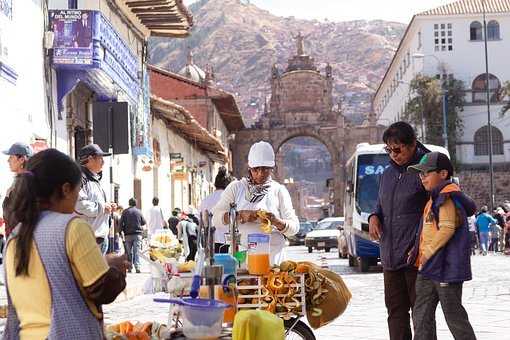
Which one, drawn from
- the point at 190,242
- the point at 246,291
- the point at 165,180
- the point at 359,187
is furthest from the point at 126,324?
the point at 165,180

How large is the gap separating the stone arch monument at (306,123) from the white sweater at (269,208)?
232 feet

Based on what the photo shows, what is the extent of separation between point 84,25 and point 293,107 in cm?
6805

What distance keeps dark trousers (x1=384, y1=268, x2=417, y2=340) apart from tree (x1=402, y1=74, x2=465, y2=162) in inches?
2127

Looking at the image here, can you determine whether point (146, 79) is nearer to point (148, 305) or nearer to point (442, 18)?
point (148, 305)

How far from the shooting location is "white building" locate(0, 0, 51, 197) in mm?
16672

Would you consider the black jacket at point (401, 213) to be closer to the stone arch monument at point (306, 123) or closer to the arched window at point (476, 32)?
the arched window at point (476, 32)

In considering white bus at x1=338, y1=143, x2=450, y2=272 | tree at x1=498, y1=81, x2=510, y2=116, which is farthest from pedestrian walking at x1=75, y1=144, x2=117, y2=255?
tree at x1=498, y1=81, x2=510, y2=116

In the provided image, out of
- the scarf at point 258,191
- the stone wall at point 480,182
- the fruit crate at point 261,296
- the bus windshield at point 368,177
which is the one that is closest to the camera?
the fruit crate at point 261,296

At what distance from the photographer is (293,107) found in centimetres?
8706

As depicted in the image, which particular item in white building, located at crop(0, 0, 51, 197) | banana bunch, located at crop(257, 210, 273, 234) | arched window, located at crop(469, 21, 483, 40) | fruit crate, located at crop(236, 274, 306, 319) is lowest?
fruit crate, located at crop(236, 274, 306, 319)

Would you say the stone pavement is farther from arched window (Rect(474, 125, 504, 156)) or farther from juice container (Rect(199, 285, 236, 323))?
arched window (Rect(474, 125, 504, 156))

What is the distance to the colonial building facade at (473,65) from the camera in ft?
213

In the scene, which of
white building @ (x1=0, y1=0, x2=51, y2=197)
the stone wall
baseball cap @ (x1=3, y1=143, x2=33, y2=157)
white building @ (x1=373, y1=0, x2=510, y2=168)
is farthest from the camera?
white building @ (x1=373, y1=0, x2=510, y2=168)

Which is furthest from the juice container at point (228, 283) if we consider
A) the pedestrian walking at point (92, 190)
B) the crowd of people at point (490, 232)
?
the crowd of people at point (490, 232)
